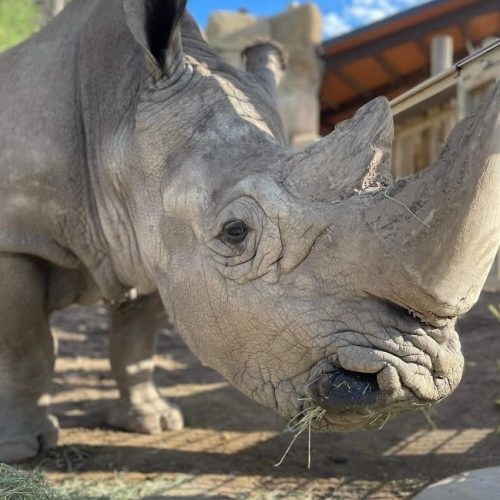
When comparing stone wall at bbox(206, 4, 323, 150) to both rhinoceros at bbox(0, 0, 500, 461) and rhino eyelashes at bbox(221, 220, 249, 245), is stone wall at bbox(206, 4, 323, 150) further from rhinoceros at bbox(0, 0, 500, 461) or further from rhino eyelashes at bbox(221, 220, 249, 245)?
rhino eyelashes at bbox(221, 220, 249, 245)

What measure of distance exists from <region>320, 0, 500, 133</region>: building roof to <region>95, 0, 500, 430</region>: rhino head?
830cm

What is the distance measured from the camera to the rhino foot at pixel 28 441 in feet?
12.7

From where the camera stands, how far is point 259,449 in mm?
4277

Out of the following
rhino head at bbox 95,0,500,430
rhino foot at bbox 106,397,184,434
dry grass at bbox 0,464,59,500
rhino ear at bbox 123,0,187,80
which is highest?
rhino ear at bbox 123,0,187,80

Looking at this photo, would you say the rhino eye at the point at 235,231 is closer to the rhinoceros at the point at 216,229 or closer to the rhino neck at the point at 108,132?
the rhinoceros at the point at 216,229

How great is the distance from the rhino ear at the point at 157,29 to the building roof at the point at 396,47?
26.8 feet

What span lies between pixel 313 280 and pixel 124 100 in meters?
1.50

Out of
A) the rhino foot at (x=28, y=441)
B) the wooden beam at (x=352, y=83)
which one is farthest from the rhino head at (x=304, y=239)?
the wooden beam at (x=352, y=83)

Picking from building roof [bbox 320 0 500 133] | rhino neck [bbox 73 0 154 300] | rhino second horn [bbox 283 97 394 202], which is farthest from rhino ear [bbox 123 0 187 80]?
building roof [bbox 320 0 500 133]

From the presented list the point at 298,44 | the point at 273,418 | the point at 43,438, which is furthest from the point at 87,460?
the point at 298,44

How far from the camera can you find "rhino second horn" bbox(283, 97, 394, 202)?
2521 millimetres

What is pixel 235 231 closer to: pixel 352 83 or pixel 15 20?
pixel 15 20

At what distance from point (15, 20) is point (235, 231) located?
6.10 meters

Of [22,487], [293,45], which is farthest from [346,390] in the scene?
[293,45]
